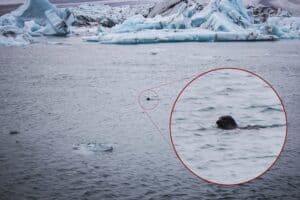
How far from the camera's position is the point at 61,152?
241 centimetres

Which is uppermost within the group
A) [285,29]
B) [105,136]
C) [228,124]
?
[228,124]

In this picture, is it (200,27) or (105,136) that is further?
(200,27)

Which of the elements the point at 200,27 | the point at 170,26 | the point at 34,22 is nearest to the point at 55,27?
the point at 34,22

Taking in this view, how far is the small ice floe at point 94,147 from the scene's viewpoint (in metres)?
2.44

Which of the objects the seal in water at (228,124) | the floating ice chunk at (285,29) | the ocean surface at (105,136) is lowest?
the ocean surface at (105,136)

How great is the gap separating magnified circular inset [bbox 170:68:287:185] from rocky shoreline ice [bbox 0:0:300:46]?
25.2 feet

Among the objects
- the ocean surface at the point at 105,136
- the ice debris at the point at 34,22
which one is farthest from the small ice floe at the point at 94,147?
the ice debris at the point at 34,22

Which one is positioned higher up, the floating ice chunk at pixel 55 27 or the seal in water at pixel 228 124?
the seal in water at pixel 228 124

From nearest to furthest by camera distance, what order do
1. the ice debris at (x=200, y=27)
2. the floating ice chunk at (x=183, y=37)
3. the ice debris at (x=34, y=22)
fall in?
1. the floating ice chunk at (x=183, y=37)
2. the ice debris at (x=200, y=27)
3. the ice debris at (x=34, y=22)

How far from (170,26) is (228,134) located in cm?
953

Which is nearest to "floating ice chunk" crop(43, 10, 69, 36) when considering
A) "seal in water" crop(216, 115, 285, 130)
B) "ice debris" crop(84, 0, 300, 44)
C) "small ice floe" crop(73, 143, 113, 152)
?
"ice debris" crop(84, 0, 300, 44)

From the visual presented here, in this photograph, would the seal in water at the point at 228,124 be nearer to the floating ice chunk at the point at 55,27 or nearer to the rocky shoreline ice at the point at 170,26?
the rocky shoreline ice at the point at 170,26

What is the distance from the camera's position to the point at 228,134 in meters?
2.19

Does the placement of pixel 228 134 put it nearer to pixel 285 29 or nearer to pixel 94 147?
pixel 94 147
